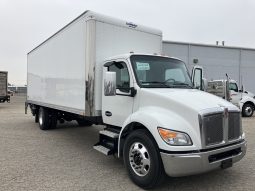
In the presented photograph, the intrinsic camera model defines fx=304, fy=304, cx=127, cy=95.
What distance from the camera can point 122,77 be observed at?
243 inches

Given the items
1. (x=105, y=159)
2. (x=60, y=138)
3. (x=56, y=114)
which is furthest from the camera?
(x=56, y=114)

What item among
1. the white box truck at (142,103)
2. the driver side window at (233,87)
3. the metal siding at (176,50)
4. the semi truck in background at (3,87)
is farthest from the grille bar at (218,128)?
the semi truck in background at (3,87)

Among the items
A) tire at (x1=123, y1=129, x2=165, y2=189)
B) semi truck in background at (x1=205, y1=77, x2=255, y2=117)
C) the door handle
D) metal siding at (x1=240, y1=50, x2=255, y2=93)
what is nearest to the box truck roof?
the door handle

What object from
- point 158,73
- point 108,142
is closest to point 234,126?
point 158,73

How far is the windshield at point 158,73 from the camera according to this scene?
19.4 feet

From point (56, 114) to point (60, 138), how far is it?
1.89 meters

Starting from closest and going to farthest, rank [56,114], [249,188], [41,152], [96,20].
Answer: [249,188], [96,20], [41,152], [56,114]

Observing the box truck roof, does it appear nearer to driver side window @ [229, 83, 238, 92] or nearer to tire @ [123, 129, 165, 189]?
tire @ [123, 129, 165, 189]

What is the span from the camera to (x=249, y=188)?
5191 mm

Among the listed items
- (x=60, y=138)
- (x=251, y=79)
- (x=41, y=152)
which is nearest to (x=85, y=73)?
(x=41, y=152)

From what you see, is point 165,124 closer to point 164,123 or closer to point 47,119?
point 164,123

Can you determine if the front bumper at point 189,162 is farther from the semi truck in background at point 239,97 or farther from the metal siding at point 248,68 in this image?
the metal siding at point 248,68

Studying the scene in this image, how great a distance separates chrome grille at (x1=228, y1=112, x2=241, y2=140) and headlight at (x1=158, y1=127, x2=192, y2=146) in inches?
34.7

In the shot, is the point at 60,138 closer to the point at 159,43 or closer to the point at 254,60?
the point at 159,43
